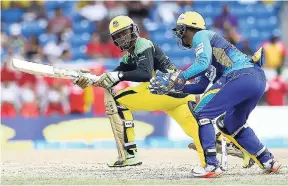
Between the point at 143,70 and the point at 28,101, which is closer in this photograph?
the point at 143,70

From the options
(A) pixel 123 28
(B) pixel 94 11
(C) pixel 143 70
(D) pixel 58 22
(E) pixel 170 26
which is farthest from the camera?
(B) pixel 94 11

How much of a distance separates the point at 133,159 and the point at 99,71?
25.3ft

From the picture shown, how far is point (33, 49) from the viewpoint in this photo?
1975 centimetres

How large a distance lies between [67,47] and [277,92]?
5639 mm

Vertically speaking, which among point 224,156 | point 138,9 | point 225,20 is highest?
point 138,9

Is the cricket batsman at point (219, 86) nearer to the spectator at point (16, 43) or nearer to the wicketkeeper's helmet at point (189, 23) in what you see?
the wicketkeeper's helmet at point (189, 23)

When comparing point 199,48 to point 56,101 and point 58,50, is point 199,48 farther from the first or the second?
point 58,50

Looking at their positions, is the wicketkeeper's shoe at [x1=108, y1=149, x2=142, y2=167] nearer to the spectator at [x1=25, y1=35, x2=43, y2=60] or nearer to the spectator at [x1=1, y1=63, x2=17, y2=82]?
the spectator at [x1=1, y1=63, x2=17, y2=82]

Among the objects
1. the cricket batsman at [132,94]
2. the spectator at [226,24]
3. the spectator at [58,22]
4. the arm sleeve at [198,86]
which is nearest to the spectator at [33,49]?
the spectator at [58,22]

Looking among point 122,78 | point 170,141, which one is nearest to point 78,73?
point 122,78

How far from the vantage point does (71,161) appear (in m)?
10.5

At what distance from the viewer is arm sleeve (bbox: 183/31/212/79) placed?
8.05 metres

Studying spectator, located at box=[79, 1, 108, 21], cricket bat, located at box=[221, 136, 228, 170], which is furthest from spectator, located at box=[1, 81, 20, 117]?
cricket bat, located at box=[221, 136, 228, 170]

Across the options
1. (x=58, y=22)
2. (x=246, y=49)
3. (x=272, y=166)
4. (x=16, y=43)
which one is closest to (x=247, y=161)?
(x=272, y=166)
